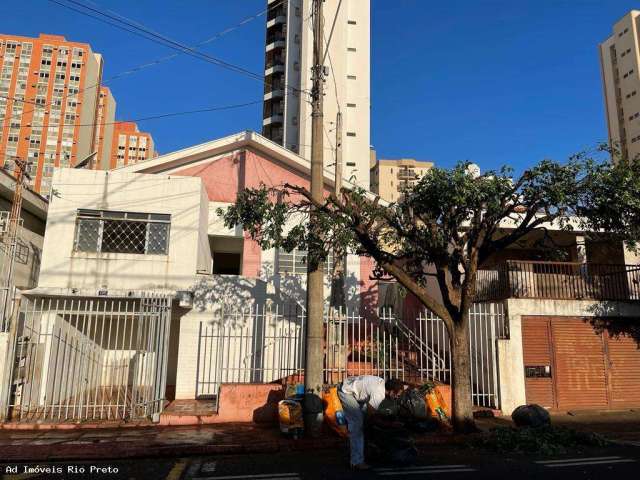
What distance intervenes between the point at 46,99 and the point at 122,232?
253 ft

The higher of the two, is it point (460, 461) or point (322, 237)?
point (322, 237)

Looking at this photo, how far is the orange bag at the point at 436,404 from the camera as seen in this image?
29.9ft

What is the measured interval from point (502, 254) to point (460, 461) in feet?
40.1

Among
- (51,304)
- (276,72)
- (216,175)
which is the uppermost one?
(276,72)

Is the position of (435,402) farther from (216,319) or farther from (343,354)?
(216,319)

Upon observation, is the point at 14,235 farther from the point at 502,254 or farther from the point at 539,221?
the point at 502,254

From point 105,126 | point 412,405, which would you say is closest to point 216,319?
point 412,405

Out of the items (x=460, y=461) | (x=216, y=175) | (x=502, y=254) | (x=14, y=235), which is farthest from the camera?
(x=502, y=254)

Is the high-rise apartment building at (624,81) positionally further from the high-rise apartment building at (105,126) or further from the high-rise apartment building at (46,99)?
the high-rise apartment building at (105,126)

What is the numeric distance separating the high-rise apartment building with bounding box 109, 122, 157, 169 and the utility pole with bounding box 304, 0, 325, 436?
99.5 metres

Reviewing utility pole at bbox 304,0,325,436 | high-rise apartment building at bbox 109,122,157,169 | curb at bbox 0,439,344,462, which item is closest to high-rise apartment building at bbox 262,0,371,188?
utility pole at bbox 304,0,325,436

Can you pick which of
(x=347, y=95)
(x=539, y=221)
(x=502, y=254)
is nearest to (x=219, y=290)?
(x=539, y=221)

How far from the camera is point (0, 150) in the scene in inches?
2744

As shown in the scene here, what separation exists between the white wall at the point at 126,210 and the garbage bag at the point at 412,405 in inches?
280
